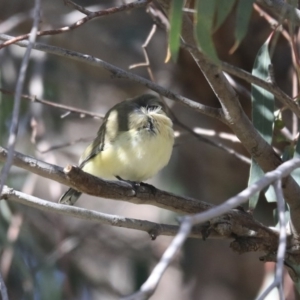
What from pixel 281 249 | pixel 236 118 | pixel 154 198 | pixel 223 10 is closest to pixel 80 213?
pixel 154 198

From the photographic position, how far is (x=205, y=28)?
1.30 meters

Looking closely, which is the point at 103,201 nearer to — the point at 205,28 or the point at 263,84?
the point at 263,84

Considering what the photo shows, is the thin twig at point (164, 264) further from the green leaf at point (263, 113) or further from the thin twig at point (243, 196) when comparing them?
the green leaf at point (263, 113)

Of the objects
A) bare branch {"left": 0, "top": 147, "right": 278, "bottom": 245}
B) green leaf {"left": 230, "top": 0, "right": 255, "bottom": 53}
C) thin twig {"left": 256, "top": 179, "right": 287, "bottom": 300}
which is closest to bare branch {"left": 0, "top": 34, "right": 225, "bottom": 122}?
bare branch {"left": 0, "top": 147, "right": 278, "bottom": 245}

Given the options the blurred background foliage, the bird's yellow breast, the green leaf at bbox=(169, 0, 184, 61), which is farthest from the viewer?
the blurred background foliage

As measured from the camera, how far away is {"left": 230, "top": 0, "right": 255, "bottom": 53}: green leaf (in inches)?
53.0

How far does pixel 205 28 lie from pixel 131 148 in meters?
1.21

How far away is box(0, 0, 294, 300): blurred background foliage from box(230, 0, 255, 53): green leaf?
1.69 m

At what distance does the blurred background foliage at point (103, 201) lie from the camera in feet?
10.8

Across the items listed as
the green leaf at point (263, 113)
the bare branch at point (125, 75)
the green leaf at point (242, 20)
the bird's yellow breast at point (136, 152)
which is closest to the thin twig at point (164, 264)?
the green leaf at point (242, 20)

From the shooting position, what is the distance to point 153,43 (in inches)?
138

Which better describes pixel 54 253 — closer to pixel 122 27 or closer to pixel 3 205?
pixel 3 205

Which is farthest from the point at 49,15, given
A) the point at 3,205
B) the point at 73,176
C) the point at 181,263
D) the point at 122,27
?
the point at 73,176

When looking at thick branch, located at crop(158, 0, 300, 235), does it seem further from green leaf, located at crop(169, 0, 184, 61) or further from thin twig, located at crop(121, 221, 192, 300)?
thin twig, located at crop(121, 221, 192, 300)
